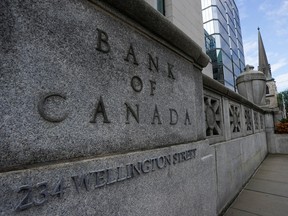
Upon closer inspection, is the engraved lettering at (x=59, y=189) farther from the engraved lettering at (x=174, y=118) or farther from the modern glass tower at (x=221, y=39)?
the modern glass tower at (x=221, y=39)

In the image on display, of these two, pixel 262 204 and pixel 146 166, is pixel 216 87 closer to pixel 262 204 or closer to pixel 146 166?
pixel 262 204

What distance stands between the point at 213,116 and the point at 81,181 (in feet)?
9.09

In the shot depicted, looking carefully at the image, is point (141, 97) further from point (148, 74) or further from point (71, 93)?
point (71, 93)

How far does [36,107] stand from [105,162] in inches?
20.9

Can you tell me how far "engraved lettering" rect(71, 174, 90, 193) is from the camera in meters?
1.16

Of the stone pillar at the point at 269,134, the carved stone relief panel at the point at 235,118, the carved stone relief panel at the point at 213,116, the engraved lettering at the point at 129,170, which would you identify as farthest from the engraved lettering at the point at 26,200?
the stone pillar at the point at 269,134

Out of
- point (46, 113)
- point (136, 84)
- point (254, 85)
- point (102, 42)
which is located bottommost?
point (46, 113)

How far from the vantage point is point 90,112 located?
1.30m

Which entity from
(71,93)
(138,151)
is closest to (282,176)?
(138,151)

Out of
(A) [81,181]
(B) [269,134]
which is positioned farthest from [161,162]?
(B) [269,134]

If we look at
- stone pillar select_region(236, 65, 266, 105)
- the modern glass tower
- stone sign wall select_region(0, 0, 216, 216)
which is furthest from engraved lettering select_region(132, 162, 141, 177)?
the modern glass tower

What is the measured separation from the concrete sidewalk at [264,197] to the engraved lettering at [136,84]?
101 inches

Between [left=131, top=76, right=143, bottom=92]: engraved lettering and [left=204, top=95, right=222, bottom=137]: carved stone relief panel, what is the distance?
6.05 feet

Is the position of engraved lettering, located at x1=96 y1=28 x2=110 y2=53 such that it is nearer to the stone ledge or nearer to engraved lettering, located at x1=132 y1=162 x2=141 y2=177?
engraved lettering, located at x1=132 y1=162 x2=141 y2=177
